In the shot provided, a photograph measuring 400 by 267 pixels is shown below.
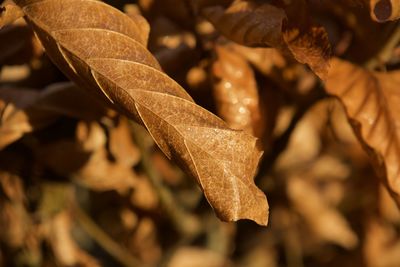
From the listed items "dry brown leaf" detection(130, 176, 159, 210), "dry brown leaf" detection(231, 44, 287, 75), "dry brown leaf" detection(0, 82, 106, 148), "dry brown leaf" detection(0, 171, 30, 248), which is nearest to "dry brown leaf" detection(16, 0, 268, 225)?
"dry brown leaf" detection(0, 82, 106, 148)

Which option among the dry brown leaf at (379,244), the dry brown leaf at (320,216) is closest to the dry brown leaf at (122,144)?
the dry brown leaf at (320,216)

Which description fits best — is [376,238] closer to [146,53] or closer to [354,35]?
[354,35]

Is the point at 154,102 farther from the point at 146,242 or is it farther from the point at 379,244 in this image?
the point at 379,244

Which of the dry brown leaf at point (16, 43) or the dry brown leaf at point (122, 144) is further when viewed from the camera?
the dry brown leaf at point (122, 144)

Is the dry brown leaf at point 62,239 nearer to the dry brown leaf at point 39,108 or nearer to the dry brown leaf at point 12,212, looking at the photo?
the dry brown leaf at point 12,212

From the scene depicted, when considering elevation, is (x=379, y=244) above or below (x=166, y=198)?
below

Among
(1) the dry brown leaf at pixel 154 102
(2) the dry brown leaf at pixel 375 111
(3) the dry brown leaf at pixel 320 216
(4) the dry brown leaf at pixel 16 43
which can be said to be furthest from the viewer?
(3) the dry brown leaf at pixel 320 216

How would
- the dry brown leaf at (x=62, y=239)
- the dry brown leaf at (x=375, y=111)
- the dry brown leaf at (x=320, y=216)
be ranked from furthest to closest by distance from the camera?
the dry brown leaf at (x=320, y=216) → the dry brown leaf at (x=62, y=239) → the dry brown leaf at (x=375, y=111)

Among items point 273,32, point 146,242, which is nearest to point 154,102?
point 273,32
